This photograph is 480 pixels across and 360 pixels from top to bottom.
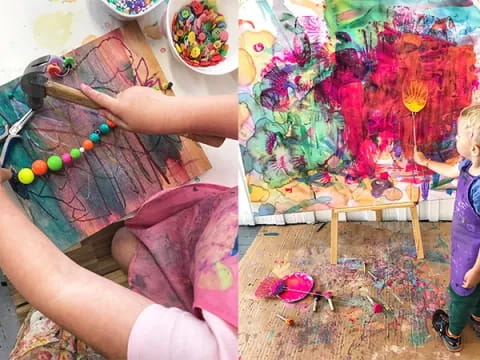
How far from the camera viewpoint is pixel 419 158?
54 cm

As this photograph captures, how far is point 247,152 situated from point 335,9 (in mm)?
165

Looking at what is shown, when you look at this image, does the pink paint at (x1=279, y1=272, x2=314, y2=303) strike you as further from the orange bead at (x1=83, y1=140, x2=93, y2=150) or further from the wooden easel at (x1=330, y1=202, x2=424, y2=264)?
the orange bead at (x1=83, y1=140, x2=93, y2=150)

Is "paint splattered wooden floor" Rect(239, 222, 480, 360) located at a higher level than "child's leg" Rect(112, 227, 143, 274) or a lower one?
lower

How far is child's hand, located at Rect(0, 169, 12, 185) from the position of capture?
1.51ft

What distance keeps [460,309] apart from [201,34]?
37 centimetres

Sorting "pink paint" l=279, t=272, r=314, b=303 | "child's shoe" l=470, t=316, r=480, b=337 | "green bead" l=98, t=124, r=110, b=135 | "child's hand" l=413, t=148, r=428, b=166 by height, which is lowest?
"child's shoe" l=470, t=316, r=480, b=337

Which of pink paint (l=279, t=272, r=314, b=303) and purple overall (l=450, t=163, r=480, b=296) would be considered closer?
purple overall (l=450, t=163, r=480, b=296)

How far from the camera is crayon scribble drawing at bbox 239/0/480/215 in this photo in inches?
19.9

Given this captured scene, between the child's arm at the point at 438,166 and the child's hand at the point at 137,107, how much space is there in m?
0.25

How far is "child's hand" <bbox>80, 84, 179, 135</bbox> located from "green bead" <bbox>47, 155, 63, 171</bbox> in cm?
6

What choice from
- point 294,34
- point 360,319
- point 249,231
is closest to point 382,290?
point 360,319

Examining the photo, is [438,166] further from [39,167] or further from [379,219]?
[39,167]

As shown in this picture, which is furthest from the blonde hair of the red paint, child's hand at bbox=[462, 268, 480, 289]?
child's hand at bbox=[462, 268, 480, 289]

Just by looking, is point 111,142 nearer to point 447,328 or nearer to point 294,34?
point 294,34
